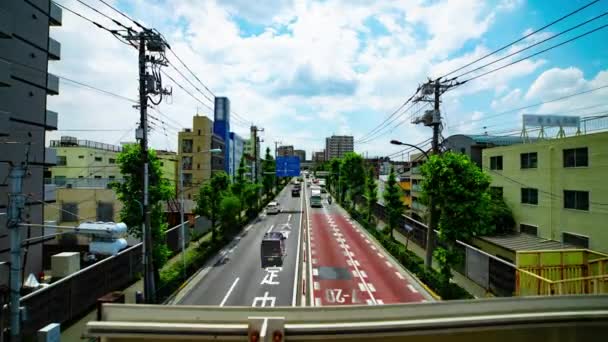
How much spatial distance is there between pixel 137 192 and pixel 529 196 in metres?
28.8

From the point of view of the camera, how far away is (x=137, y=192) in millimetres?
19344

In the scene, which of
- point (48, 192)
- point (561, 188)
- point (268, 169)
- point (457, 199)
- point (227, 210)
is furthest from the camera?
point (268, 169)

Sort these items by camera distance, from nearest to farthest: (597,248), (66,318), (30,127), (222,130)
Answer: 1. (66,318)
2. (597,248)
3. (30,127)
4. (222,130)

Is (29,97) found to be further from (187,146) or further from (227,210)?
(187,146)

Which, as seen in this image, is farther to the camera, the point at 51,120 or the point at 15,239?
the point at 51,120

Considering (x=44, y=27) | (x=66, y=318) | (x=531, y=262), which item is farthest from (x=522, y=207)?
(x=44, y=27)

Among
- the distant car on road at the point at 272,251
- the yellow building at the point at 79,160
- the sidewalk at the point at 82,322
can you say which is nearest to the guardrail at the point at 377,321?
the sidewalk at the point at 82,322

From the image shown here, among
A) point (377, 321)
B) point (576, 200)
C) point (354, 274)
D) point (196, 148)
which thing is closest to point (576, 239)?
point (576, 200)

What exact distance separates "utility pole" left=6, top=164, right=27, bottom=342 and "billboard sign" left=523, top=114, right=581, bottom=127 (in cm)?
3837

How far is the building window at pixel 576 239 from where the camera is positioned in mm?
21656

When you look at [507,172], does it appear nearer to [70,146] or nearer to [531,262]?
[531,262]

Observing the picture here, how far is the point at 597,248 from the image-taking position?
20719 millimetres

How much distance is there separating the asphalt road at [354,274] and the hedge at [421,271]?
0.60 m

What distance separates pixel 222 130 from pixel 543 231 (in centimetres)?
5604
